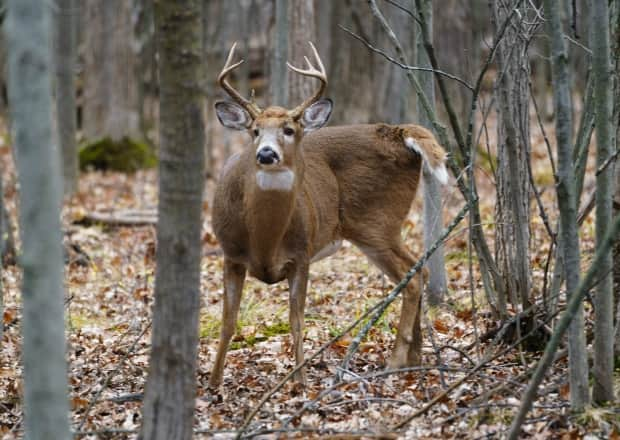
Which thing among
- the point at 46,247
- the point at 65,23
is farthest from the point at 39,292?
the point at 65,23

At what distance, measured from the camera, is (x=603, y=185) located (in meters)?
4.21

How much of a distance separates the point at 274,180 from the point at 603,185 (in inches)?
86.8

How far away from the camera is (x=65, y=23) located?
15070mm

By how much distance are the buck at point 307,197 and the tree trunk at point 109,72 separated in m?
12.6

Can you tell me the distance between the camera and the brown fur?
5.89m

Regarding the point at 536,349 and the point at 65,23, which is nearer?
the point at 536,349

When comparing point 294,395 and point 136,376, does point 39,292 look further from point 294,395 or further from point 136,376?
point 136,376

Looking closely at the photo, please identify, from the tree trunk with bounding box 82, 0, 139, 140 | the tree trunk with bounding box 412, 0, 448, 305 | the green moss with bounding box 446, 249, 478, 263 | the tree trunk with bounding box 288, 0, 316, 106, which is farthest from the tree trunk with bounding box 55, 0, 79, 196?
the tree trunk with bounding box 412, 0, 448, 305

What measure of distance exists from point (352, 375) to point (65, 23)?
11.3 meters

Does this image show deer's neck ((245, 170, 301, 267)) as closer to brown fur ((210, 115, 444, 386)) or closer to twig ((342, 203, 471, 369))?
brown fur ((210, 115, 444, 386))

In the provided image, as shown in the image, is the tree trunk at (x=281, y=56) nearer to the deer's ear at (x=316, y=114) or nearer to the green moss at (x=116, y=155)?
the deer's ear at (x=316, y=114)

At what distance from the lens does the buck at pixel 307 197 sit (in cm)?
580

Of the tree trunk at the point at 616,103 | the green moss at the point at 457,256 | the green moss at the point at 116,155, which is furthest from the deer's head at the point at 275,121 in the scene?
the green moss at the point at 116,155

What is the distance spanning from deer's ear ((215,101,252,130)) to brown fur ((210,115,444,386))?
0.55 ft
